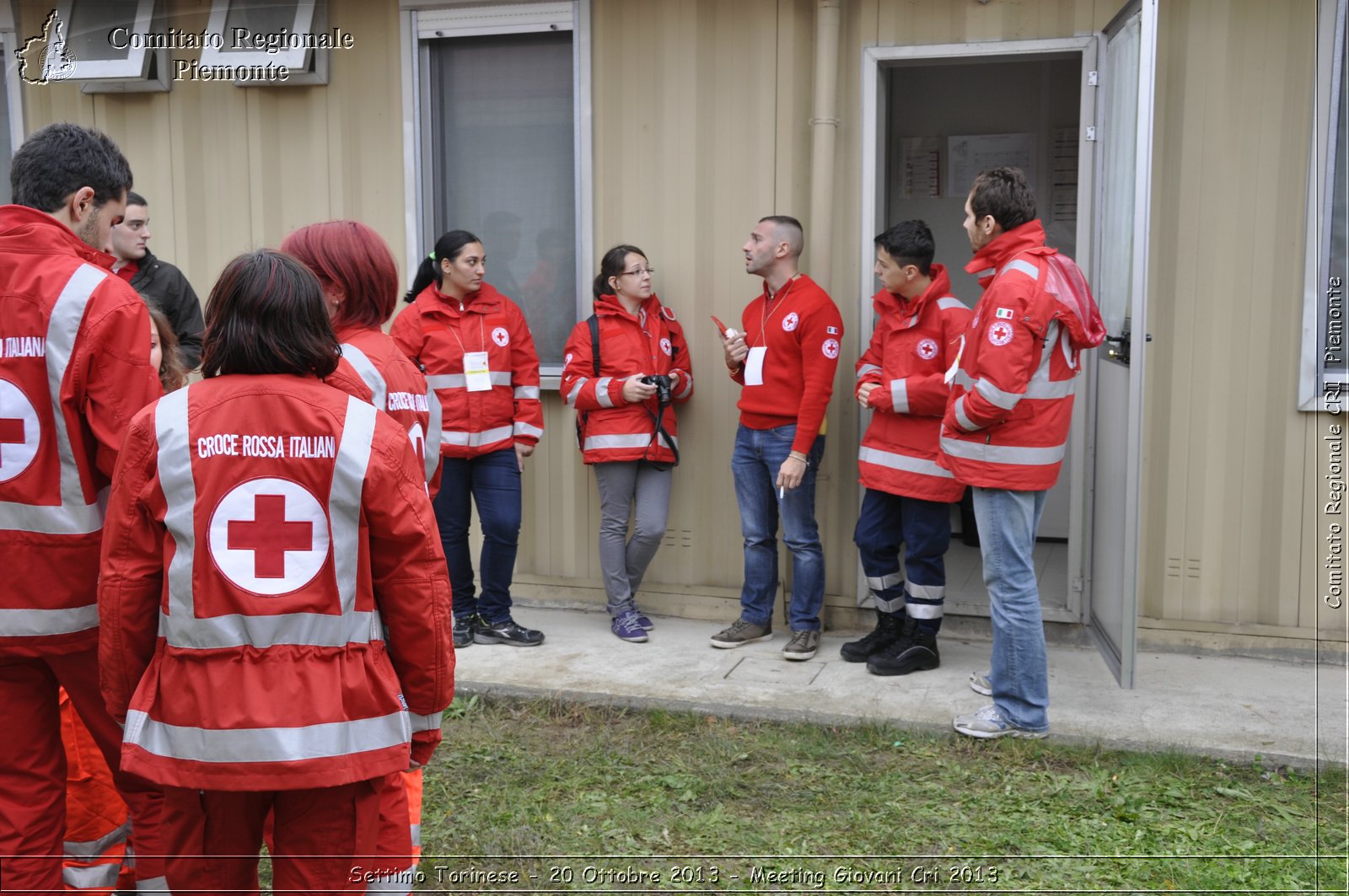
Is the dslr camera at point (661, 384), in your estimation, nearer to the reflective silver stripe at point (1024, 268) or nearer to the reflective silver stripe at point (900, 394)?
the reflective silver stripe at point (900, 394)

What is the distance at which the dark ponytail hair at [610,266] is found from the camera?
20.0 ft

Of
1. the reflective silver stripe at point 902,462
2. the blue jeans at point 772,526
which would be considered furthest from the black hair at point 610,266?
the reflective silver stripe at point 902,462

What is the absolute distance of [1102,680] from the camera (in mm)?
5410

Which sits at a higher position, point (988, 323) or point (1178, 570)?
point (988, 323)

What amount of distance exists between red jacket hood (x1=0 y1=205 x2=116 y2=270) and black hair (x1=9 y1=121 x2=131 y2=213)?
5 cm

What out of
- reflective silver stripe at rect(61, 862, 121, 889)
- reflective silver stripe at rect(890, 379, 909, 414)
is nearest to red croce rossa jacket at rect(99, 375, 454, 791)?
reflective silver stripe at rect(61, 862, 121, 889)

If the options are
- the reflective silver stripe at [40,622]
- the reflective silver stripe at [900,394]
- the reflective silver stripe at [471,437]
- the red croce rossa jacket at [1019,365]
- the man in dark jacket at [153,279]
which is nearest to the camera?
the reflective silver stripe at [40,622]

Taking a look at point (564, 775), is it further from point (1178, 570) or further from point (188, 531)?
point (1178, 570)

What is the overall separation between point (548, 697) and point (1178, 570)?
299 centimetres

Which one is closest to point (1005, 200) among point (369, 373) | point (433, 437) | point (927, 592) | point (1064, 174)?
point (927, 592)

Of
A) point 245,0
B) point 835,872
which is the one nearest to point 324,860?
point 835,872

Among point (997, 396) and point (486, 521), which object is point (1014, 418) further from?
point (486, 521)

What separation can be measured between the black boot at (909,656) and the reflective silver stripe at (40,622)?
3481 millimetres

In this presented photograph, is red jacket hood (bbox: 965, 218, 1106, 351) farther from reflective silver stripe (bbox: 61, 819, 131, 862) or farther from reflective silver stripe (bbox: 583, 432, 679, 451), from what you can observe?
reflective silver stripe (bbox: 61, 819, 131, 862)
